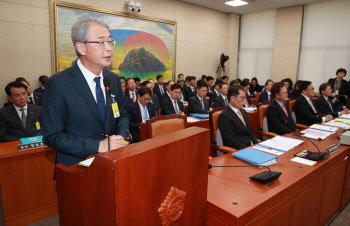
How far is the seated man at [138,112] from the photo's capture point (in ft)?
12.0

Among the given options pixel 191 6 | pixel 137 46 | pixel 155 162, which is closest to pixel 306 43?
pixel 191 6

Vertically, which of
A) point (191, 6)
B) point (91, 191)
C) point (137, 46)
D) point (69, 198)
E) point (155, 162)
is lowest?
point (69, 198)

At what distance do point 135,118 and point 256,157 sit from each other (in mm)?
2309

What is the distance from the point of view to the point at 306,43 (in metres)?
8.59

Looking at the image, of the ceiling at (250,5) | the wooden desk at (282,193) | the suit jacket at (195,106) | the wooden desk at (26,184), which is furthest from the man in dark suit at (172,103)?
the ceiling at (250,5)

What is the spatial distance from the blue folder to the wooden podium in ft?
2.83

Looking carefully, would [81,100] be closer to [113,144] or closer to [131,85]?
[113,144]

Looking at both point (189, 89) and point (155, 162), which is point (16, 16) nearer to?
point (189, 89)

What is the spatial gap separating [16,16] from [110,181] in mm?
6209

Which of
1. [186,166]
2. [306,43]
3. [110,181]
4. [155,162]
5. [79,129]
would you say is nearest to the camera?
[110,181]

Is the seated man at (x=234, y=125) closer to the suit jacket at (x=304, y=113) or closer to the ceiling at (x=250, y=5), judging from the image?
the suit jacket at (x=304, y=113)

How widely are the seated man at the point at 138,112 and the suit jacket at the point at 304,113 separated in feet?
8.46

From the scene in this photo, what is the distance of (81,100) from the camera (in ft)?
4.07

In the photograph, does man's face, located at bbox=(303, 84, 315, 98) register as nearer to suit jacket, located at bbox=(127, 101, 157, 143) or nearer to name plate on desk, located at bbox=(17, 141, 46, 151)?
suit jacket, located at bbox=(127, 101, 157, 143)
